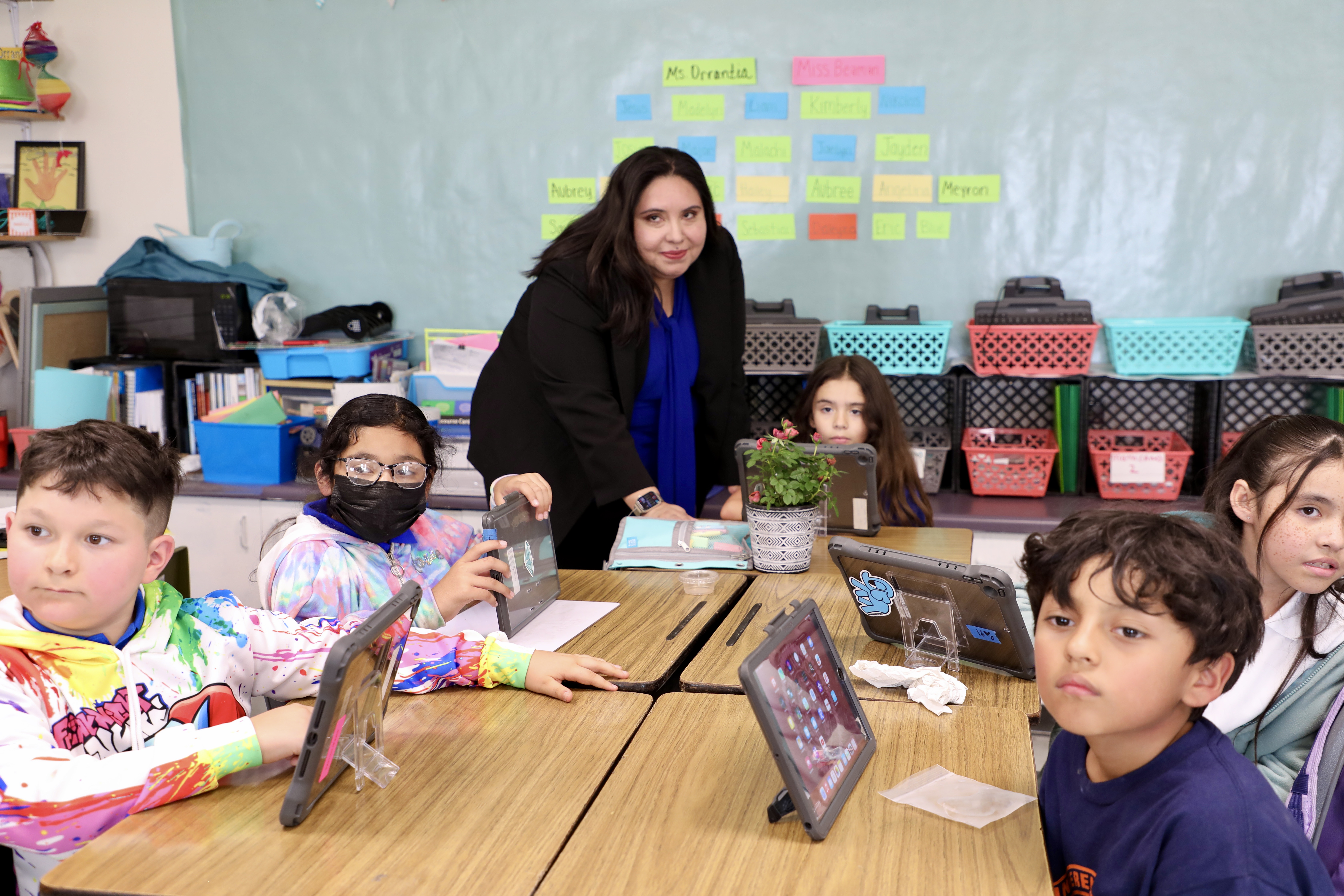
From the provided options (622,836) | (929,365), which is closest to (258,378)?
(929,365)

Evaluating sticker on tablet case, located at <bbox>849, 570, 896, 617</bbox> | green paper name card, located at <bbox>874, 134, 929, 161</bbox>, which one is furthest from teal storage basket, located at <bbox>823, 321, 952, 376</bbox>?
sticker on tablet case, located at <bbox>849, 570, 896, 617</bbox>

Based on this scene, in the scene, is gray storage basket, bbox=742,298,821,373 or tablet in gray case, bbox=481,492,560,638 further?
gray storage basket, bbox=742,298,821,373

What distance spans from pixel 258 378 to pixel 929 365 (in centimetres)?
225

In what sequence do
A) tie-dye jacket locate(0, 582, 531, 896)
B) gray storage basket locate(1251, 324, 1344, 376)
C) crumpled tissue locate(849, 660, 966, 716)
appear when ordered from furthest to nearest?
gray storage basket locate(1251, 324, 1344, 376) < crumpled tissue locate(849, 660, 966, 716) < tie-dye jacket locate(0, 582, 531, 896)

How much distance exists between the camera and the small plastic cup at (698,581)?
1.95 metres

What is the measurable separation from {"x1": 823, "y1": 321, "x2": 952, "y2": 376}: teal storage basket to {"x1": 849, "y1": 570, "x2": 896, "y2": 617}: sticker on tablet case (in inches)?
63.9

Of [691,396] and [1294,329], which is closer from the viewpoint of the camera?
[691,396]

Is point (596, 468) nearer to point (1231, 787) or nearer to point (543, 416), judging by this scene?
point (543, 416)

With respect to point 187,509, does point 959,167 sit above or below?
above

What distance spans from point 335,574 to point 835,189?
2242 millimetres

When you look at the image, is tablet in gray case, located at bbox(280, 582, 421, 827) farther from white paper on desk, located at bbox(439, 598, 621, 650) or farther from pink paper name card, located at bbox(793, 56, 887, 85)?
→ pink paper name card, located at bbox(793, 56, 887, 85)

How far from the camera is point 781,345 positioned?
3230mm

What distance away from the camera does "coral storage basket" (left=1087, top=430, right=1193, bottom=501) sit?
3.12m

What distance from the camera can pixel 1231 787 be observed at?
40.8 inches
